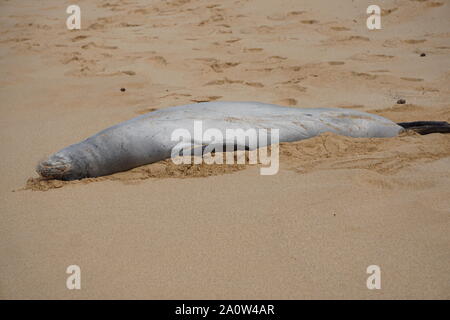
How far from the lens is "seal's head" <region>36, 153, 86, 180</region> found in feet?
8.24

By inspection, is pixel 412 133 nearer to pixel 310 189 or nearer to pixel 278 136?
pixel 278 136

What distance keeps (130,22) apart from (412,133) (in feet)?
18.9

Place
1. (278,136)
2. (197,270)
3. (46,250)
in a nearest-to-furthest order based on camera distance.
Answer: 1. (197,270)
2. (46,250)
3. (278,136)

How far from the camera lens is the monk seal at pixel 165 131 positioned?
2.60 metres

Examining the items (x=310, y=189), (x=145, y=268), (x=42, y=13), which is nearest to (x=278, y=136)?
(x=310, y=189)

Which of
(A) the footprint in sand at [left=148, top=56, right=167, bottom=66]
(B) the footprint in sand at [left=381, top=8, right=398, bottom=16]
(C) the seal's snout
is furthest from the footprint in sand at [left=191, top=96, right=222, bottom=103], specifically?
(B) the footprint in sand at [left=381, top=8, right=398, bottom=16]

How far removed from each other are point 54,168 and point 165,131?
0.69 metres

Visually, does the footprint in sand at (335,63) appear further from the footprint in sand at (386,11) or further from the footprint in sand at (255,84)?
the footprint in sand at (386,11)

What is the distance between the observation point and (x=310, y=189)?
220 centimetres

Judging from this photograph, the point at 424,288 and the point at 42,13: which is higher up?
the point at 42,13

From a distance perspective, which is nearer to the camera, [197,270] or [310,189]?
[197,270]

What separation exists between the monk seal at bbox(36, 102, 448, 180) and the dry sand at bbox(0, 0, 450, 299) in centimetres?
9

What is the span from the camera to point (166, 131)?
8.78 ft

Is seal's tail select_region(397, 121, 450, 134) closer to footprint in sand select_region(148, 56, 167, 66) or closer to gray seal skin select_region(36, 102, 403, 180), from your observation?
gray seal skin select_region(36, 102, 403, 180)
